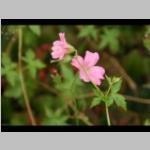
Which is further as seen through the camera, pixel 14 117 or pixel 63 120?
pixel 14 117

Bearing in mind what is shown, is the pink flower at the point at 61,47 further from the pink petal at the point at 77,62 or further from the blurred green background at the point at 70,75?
the blurred green background at the point at 70,75

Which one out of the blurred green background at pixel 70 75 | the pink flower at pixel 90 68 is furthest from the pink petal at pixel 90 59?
the blurred green background at pixel 70 75

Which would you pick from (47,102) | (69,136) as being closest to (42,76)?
(47,102)

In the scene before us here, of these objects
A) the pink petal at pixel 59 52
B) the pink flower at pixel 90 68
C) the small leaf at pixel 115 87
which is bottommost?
the small leaf at pixel 115 87

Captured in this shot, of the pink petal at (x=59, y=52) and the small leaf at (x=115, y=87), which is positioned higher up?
the pink petal at (x=59, y=52)

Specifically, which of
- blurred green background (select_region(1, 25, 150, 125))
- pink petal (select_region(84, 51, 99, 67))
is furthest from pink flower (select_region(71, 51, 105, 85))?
blurred green background (select_region(1, 25, 150, 125))

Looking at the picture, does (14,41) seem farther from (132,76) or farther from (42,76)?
(132,76)

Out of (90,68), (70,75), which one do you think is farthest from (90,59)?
(70,75)

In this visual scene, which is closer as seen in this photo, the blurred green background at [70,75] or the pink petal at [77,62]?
the pink petal at [77,62]
